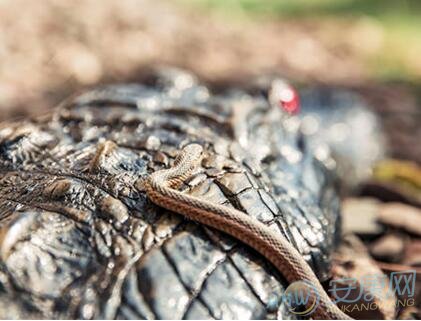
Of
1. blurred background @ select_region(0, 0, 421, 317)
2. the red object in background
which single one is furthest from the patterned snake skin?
the red object in background

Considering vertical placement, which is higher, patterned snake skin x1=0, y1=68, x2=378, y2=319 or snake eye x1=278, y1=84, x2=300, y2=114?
patterned snake skin x1=0, y1=68, x2=378, y2=319

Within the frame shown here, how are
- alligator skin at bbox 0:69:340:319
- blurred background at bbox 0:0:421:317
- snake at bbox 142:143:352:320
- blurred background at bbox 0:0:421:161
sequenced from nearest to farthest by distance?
1. alligator skin at bbox 0:69:340:319
2. snake at bbox 142:143:352:320
3. blurred background at bbox 0:0:421:317
4. blurred background at bbox 0:0:421:161

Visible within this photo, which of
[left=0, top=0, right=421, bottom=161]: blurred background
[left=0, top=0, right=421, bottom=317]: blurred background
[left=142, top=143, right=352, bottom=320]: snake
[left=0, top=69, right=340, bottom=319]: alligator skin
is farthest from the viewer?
[left=0, top=0, right=421, bottom=161]: blurred background

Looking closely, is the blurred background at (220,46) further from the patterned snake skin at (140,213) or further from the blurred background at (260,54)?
the patterned snake skin at (140,213)

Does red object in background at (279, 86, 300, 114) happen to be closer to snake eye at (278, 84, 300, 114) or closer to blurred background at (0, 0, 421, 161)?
snake eye at (278, 84, 300, 114)

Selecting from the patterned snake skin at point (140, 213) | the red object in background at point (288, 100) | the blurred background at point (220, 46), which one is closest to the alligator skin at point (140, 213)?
the patterned snake skin at point (140, 213)

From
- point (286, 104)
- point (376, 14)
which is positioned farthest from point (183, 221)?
point (376, 14)

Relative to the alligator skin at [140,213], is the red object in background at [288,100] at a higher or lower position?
lower
